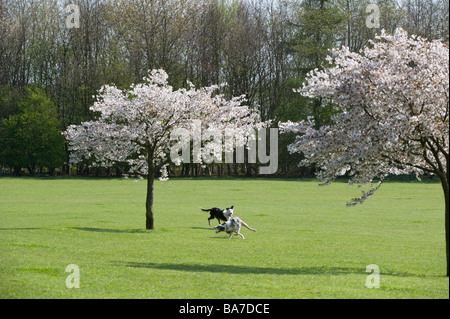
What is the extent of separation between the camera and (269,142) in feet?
292

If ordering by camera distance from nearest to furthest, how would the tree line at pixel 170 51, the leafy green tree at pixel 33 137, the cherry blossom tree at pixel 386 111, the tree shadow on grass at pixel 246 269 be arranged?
the cherry blossom tree at pixel 386 111
the tree shadow on grass at pixel 246 269
the tree line at pixel 170 51
the leafy green tree at pixel 33 137

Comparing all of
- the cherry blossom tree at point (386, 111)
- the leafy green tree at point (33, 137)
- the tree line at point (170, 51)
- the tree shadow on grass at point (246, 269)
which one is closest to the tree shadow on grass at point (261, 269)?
the tree shadow on grass at point (246, 269)

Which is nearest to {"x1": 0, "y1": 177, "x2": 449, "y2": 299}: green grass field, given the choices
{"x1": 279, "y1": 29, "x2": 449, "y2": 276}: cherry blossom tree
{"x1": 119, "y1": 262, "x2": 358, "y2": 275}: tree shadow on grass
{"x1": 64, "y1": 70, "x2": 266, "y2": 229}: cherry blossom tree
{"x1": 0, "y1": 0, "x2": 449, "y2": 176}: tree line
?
{"x1": 119, "y1": 262, "x2": 358, "y2": 275}: tree shadow on grass

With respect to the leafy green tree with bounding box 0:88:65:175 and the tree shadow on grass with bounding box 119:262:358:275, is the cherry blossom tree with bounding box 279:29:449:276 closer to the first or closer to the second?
the tree shadow on grass with bounding box 119:262:358:275

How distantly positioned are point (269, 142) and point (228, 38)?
51.4ft

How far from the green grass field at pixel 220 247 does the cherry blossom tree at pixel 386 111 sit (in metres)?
3.38

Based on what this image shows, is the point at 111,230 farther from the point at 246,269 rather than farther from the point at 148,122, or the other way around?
the point at 246,269

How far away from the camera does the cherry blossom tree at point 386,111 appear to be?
17.8 metres

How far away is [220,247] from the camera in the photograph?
2512 centimetres

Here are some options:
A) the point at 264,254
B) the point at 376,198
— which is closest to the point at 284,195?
the point at 376,198

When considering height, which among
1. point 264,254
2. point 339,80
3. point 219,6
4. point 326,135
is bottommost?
point 264,254

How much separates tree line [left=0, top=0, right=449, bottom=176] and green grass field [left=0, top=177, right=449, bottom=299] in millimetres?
32590

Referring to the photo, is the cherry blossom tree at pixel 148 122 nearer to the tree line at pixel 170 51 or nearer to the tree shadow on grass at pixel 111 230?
the tree shadow on grass at pixel 111 230

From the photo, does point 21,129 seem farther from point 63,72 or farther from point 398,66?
point 398,66
